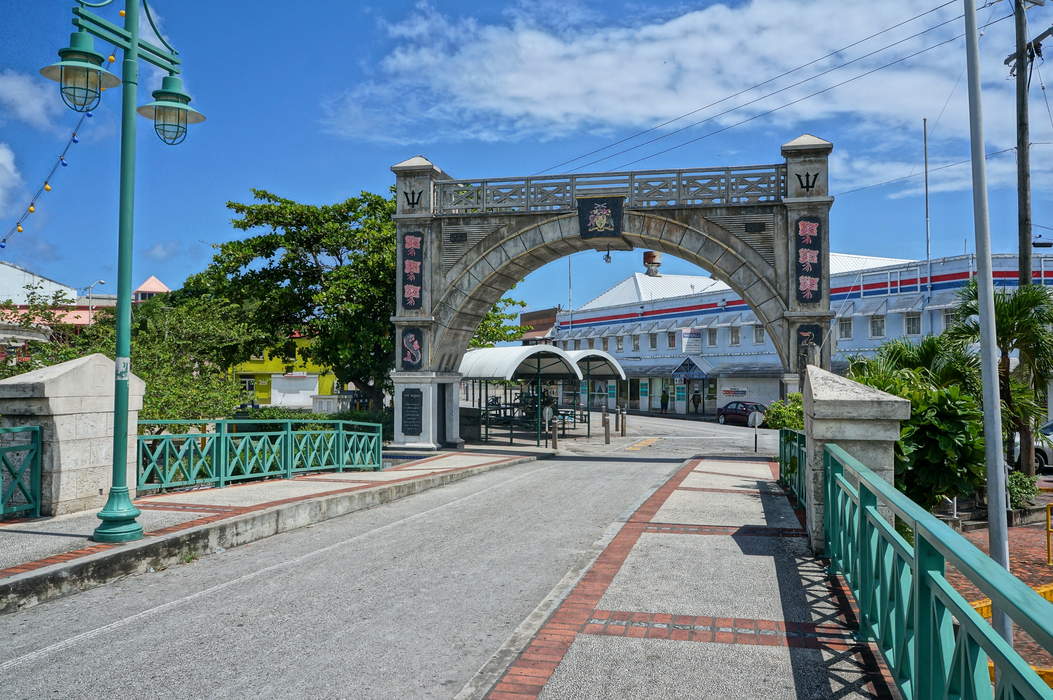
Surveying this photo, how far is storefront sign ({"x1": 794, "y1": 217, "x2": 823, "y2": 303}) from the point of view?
72.7 ft

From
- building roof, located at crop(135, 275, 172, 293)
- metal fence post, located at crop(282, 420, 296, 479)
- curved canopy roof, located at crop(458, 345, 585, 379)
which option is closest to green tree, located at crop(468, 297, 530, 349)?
curved canopy roof, located at crop(458, 345, 585, 379)

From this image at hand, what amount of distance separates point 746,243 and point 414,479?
517 inches

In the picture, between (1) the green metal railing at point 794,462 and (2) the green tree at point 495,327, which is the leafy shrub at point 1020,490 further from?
(2) the green tree at point 495,327

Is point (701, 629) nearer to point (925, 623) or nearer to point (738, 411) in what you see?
point (925, 623)

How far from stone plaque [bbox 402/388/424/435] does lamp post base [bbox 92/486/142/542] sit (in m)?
16.7

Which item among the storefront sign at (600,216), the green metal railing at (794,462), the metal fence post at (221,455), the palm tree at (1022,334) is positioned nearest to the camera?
the green metal railing at (794,462)

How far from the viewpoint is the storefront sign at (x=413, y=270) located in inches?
999

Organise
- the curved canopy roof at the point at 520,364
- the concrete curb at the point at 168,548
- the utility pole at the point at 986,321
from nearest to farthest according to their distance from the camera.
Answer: the concrete curb at the point at 168,548
the utility pole at the point at 986,321
the curved canopy roof at the point at 520,364

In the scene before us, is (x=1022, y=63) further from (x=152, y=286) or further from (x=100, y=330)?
(x=152, y=286)

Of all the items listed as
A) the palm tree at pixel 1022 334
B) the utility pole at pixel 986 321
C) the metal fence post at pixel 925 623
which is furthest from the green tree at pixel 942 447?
the palm tree at pixel 1022 334

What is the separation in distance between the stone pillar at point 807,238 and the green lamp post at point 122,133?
58.7 ft

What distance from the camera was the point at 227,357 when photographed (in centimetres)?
2714

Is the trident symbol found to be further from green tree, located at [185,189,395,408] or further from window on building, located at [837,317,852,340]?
window on building, located at [837,317,852,340]

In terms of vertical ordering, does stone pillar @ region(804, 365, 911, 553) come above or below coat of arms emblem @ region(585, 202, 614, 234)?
below
